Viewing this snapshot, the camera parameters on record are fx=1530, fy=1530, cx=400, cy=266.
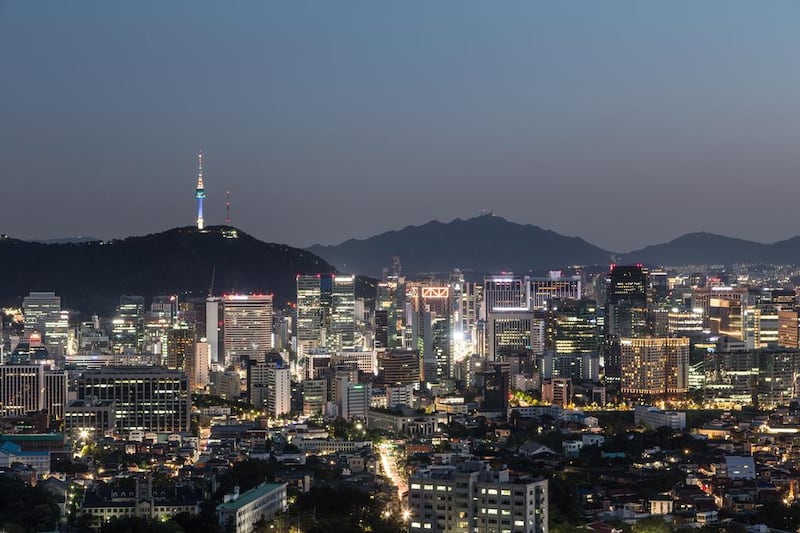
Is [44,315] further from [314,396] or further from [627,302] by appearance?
[627,302]

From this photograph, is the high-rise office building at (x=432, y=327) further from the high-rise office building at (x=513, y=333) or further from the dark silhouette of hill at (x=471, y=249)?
the dark silhouette of hill at (x=471, y=249)

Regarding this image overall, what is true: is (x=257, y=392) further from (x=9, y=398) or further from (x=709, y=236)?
(x=709, y=236)

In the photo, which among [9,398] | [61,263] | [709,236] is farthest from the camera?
[709,236]

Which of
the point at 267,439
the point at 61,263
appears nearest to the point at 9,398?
the point at 267,439

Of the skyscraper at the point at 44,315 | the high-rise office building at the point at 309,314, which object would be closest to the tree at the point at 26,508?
the high-rise office building at the point at 309,314

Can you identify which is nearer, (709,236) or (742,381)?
(742,381)
